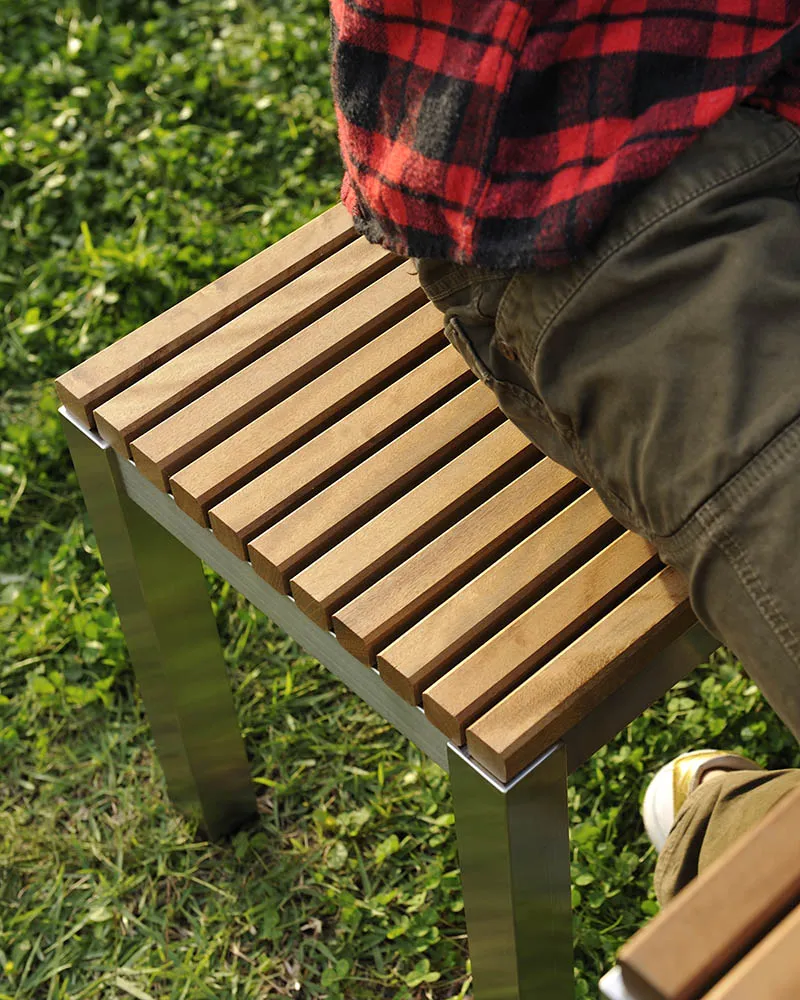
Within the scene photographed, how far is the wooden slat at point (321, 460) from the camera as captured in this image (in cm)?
132

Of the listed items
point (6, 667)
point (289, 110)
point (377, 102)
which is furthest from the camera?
point (289, 110)

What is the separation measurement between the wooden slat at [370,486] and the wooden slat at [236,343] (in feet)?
0.68

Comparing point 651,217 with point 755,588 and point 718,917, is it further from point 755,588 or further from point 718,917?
point 718,917

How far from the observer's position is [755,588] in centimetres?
109

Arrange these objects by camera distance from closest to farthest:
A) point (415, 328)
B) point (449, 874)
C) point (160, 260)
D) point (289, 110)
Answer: point (415, 328) < point (449, 874) < point (160, 260) < point (289, 110)

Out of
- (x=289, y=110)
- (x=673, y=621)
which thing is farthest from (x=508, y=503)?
(x=289, y=110)

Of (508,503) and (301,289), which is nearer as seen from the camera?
(508,503)

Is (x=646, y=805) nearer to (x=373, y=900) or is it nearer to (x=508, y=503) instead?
(x=373, y=900)

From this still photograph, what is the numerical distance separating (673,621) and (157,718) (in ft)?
2.68

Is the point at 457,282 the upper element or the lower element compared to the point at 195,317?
upper

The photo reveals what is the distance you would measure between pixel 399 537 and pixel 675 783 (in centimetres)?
63

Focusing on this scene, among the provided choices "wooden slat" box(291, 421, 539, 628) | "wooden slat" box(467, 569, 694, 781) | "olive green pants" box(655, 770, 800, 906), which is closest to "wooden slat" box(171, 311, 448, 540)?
"wooden slat" box(291, 421, 539, 628)

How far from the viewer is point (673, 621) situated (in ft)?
3.97

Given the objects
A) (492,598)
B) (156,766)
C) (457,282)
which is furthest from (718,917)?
(156,766)
